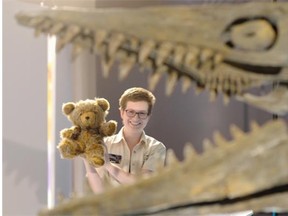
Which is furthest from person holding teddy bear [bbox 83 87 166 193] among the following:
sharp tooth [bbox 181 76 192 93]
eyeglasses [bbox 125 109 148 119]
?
sharp tooth [bbox 181 76 192 93]

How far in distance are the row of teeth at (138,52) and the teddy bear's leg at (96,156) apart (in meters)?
0.83

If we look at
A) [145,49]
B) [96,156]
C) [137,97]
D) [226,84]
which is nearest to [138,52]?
[145,49]

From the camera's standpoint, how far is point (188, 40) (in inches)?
29.8

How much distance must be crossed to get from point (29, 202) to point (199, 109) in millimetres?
774

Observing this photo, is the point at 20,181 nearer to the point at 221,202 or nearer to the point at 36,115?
the point at 36,115

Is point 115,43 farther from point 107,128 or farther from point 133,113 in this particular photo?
point 133,113

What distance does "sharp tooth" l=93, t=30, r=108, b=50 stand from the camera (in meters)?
0.74

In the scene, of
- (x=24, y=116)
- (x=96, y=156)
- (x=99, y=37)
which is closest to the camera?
(x=99, y=37)

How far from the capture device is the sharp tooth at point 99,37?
29.1 inches

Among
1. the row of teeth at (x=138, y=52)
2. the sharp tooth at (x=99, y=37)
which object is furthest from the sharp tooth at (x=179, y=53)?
the sharp tooth at (x=99, y=37)

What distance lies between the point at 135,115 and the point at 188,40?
39.6 inches

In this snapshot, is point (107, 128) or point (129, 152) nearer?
point (107, 128)

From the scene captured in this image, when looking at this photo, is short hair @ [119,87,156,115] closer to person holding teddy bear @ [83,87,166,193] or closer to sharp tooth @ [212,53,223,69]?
person holding teddy bear @ [83,87,166,193]

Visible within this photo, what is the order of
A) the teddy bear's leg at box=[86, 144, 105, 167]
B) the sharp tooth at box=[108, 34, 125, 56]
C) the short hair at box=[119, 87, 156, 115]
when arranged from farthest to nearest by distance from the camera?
the short hair at box=[119, 87, 156, 115] < the teddy bear's leg at box=[86, 144, 105, 167] < the sharp tooth at box=[108, 34, 125, 56]
